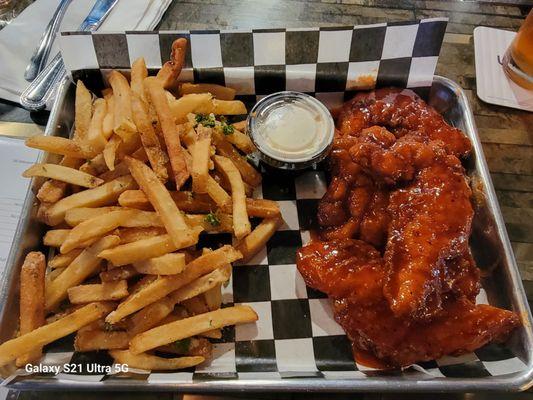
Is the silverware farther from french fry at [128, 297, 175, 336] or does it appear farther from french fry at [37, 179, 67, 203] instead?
french fry at [128, 297, 175, 336]

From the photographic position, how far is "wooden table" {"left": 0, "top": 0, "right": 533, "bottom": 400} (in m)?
3.05

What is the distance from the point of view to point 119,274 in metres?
2.11

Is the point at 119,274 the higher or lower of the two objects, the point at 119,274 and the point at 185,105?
the lower

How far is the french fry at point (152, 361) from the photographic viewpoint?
2.00 metres

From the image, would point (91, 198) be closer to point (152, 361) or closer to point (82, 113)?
point (82, 113)

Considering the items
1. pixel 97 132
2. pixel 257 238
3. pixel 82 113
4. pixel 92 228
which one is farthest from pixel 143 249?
pixel 82 113

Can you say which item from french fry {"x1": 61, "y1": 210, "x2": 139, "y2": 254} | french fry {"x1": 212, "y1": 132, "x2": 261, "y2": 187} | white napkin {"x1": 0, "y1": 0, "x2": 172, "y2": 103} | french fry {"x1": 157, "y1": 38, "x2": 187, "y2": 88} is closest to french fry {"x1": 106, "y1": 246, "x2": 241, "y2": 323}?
french fry {"x1": 61, "y1": 210, "x2": 139, "y2": 254}

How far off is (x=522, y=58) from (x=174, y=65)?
7.93 ft

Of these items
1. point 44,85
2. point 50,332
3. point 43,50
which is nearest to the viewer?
point 50,332

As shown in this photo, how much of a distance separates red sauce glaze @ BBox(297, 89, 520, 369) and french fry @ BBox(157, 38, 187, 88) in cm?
100

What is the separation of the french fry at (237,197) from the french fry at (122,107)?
45cm

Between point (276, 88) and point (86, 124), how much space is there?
114 cm

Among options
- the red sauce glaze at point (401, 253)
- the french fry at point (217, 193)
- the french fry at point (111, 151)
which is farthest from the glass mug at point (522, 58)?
the french fry at point (111, 151)

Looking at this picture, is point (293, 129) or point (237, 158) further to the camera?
point (293, 129)
